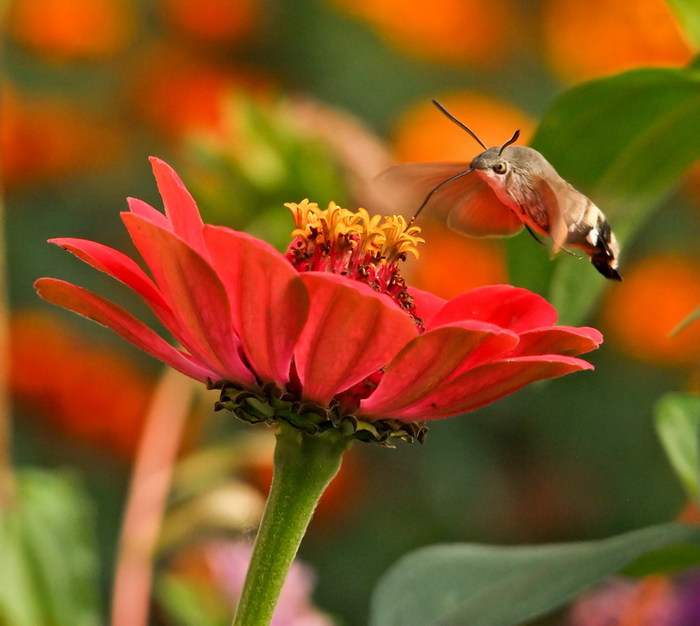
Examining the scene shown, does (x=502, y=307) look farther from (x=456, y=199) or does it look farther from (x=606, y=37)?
(x=606, y=37)

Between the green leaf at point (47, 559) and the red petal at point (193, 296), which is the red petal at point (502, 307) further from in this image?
the green leaf at point (47, 559)

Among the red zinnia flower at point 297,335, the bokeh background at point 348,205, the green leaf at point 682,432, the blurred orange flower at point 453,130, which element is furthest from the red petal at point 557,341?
the blurred orange flower at point 453,130

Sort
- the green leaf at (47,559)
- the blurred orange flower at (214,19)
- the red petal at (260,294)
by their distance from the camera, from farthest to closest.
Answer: the blurred orange flower at (214,19)
the green leaf at (47,559)
the red petal at (260,294)

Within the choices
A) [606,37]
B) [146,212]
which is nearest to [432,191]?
[146,212]

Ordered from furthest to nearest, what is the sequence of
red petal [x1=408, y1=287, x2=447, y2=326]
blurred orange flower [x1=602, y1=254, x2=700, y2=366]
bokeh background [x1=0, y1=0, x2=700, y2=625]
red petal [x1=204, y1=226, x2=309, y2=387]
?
blurred orange flower [x1=602, y1=254, x2=700, y2=366], bokeh background [x1=0, y1=0, x2=700, y2=625], red petal [x1=408, y1=287, x2=447, y2=326], red petal [x1=204, y1=226, x2=309, y2=387]

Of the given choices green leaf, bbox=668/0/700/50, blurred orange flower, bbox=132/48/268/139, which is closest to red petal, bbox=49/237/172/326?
green leaf, bbox=668/0/700/50

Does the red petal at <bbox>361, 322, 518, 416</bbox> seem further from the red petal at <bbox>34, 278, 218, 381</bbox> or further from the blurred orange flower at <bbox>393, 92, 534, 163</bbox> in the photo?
the blurred orange flower at <bbox>393, 92, 534, 163</bbox>
